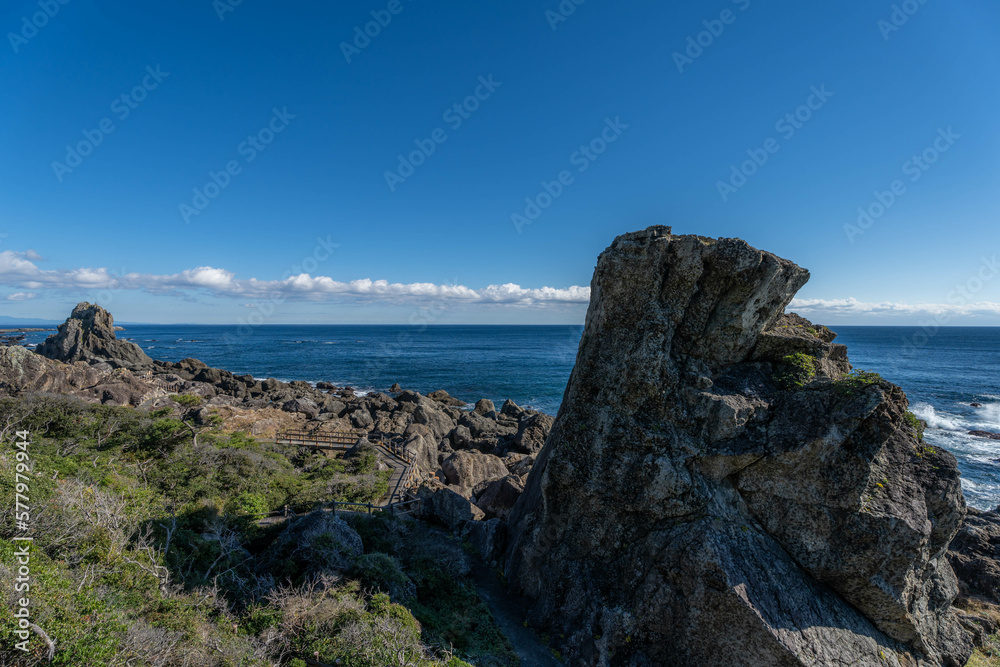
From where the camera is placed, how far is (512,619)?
15.1m

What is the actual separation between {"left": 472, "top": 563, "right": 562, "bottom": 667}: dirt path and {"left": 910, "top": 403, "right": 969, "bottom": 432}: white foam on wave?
47.5m

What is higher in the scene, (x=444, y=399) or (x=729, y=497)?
(x=729, y=497)

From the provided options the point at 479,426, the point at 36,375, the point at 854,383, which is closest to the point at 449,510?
the point at 854,383

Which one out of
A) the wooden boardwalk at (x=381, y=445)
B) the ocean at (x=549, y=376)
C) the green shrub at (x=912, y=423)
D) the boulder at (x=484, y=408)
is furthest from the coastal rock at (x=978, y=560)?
the boulder at (x=484, y=408)

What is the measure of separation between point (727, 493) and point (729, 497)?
12 centimetres

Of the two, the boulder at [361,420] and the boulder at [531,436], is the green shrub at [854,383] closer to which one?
the boulder at [531,436]

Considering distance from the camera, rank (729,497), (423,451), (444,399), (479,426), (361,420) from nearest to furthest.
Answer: (729,497), (423,451), (479,426), (361,420), (444,399)

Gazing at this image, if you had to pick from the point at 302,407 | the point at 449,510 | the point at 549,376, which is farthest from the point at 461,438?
the point at 549,376

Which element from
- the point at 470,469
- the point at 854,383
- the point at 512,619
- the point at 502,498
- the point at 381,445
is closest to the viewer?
the point at 854,383

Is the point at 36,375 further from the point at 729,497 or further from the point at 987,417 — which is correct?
the point at 987,417

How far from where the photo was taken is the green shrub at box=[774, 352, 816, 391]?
540 inches

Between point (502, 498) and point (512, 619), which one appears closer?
point (512, 619)

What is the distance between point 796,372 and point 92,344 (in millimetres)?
98876

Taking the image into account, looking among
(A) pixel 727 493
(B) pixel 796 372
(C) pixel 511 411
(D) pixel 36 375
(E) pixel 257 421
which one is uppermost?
(B) pixel 796 372
